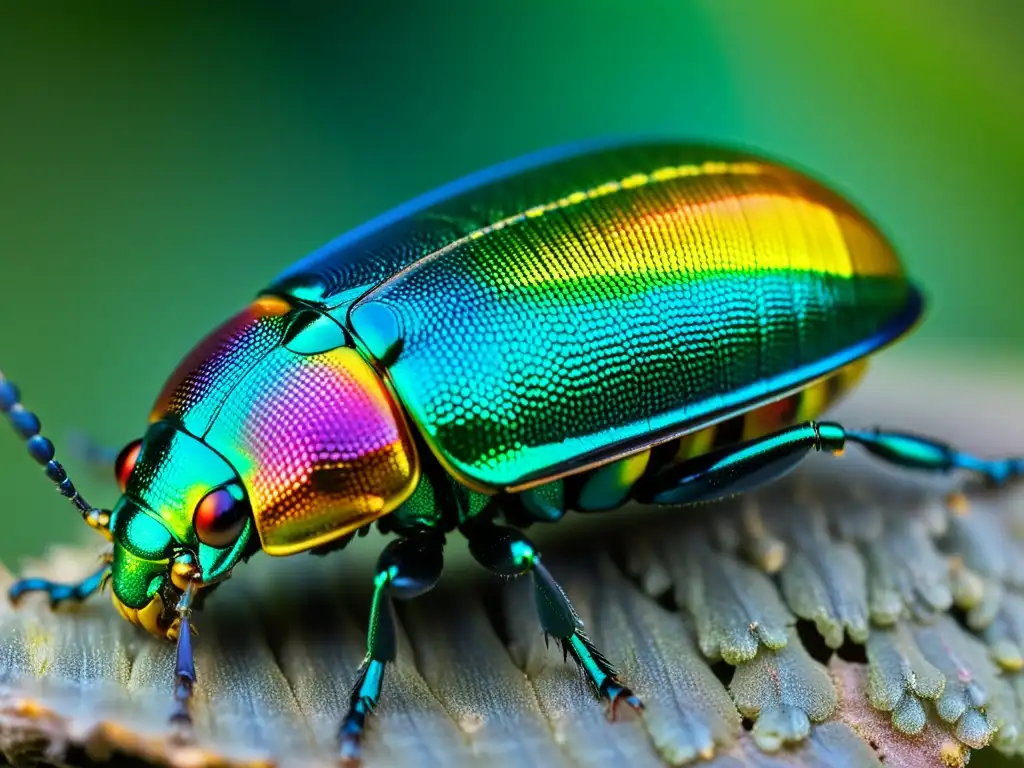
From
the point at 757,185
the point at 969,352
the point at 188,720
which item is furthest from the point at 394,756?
the point at 969,352

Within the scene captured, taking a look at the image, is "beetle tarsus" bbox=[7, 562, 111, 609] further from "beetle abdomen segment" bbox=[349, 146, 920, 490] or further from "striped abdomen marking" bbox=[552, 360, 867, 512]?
"striped abdomen marking" bbox=[552, 360, 867, 512]

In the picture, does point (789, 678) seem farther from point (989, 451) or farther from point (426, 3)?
point (426, 3)

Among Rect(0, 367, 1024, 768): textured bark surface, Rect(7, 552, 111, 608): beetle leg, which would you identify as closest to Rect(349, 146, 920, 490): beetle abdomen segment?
Rect(0, 367, 1024, 768): textured bark surface

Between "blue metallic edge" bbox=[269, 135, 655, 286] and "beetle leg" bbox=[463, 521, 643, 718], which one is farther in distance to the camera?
"blue metallic edge" bbox=[269, 135, 655, 286]

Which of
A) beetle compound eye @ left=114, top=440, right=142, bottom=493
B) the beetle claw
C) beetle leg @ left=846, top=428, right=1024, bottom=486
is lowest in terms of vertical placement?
beetle leg @ left=846, top=428, right=1024, bottom=486

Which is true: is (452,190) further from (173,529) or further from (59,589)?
(59,589)

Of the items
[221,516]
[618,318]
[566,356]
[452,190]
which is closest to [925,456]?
[618,318]

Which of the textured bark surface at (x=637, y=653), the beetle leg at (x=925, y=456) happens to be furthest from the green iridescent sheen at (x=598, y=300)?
the textured bark surface at (x=637, y=653)

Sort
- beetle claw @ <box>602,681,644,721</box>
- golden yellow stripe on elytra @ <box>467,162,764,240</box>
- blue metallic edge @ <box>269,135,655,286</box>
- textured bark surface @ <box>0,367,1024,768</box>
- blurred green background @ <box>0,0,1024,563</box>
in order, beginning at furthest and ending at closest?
blurred green background @ <box>0,0,1024,563</box>
blue metallic edge @ <box>269,135,655,286</box>
golden yellow stripe on elytra @ <box>467,162,764,240</box>
beetle claw @ <box>602,681,644,721</box>
textured bark surface @ <box>0,367,1024,768</box>
